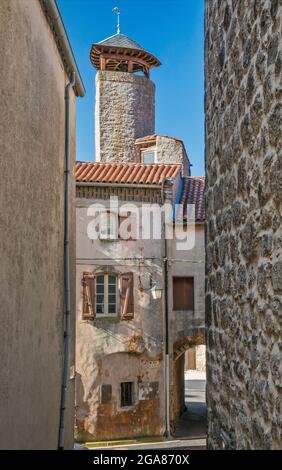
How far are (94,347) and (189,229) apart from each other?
4.80 m

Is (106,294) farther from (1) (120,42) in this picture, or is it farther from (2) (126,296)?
(1) (120,42)

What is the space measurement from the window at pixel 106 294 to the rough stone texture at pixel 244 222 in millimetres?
11312

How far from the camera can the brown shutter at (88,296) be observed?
15.6 m

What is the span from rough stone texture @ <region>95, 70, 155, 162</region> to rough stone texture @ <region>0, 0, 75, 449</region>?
2055cm

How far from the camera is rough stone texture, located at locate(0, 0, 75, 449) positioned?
4.25 meters

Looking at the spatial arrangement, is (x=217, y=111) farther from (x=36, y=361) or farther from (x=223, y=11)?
(x=36, y=361)

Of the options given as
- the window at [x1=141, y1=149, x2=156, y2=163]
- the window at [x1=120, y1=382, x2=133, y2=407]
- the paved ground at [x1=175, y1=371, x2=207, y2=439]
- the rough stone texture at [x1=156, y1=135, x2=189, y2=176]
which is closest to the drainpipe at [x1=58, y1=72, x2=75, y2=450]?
the window at [x1=120, y1=382, x2=133, y2=407]

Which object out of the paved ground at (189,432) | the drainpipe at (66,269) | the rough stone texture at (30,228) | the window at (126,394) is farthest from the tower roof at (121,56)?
the rough stone texture at (30,228)

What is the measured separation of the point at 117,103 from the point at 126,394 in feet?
55.9

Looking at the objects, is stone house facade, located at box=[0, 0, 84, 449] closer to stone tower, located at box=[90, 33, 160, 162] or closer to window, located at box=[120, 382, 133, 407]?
window, located at box=[120, 382, 133, 407]

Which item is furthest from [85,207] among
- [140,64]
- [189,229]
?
[140,64]

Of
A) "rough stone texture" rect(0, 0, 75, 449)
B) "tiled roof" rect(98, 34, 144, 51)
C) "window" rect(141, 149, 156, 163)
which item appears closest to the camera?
"rough stone texture" rect(0, 0, 75, 449)

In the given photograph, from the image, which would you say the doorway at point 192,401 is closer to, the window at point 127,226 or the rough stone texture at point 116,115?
the window at point 127,226

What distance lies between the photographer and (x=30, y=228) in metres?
5.16
